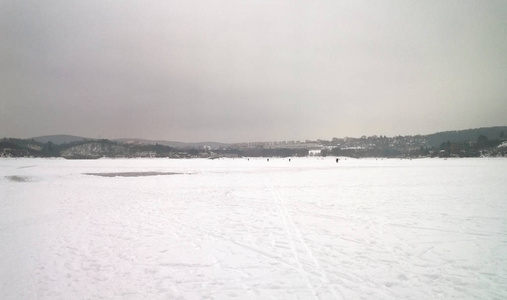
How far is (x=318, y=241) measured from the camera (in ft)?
24.7

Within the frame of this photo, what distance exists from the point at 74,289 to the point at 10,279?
4.66 ft

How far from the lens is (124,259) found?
6.39m

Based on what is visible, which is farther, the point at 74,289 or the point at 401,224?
the point at 401,224

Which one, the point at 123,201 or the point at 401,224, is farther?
the point at 123,201

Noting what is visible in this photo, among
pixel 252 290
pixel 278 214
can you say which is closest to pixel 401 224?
pixel 278 214

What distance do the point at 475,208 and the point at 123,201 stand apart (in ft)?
50.5

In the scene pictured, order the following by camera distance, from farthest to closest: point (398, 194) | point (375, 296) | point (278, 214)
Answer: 1. point (398, 194)
2. point (278, 214)
3. point (375, 296)

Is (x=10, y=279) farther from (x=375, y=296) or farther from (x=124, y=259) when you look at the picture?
(x=375, y=296)

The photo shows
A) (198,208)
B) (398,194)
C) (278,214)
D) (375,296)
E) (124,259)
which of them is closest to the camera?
(375,296)

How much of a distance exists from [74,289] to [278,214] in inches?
284

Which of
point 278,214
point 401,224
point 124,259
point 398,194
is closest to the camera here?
point 124,259

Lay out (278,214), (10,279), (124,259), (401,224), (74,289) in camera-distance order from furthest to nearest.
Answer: (278,214)
(401,224)
(124,259)
(10,279)
(74,289)

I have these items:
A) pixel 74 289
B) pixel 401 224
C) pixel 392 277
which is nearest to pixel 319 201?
pixel 401 224

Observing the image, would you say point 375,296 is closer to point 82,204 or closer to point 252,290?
point 252,290
